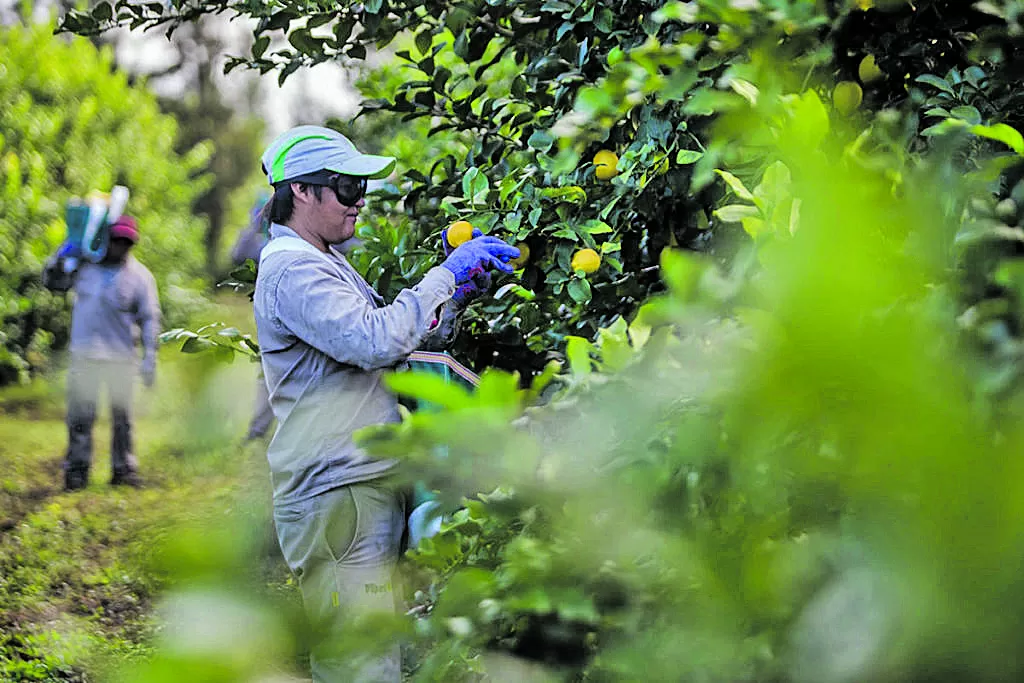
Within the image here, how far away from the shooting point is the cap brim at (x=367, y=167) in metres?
2.68

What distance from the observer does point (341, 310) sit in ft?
8.09

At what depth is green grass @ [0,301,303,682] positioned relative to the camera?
67 centimetres

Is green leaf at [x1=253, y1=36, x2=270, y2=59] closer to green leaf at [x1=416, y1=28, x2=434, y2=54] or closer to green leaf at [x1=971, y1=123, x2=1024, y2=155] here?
green leaf at [x1=416, y1=28, x2=434, y2=54]

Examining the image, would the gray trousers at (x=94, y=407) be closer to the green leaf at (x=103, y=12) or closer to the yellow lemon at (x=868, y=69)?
the green leaf at (x=103, y=12)

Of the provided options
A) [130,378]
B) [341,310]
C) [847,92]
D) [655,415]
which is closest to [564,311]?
[341,310]

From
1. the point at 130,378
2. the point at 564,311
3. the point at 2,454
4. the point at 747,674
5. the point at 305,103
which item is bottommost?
the point at 305,103

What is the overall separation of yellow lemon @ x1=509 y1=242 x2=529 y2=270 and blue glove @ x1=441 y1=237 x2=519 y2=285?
25mm

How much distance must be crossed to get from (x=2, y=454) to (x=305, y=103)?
1211 cm

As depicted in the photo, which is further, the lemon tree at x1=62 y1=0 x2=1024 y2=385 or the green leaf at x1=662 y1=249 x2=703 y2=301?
the lemon tree at x1=62 y1=0 x2=1024 y2=385

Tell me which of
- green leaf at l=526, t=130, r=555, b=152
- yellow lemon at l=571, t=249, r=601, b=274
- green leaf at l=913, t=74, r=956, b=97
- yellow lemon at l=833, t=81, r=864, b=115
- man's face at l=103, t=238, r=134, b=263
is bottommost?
man's face at l=103, t=238, r=134, b=263

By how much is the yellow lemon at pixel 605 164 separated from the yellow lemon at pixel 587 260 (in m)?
0.21

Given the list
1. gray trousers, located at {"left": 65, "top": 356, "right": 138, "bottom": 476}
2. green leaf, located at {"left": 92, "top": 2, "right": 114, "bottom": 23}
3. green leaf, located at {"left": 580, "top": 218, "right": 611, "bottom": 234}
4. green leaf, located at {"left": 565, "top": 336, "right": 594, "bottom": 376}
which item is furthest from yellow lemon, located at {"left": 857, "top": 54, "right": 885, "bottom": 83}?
gray trousers, located at {"left": 65, "top": 356, "right": 138, "bottom": 476}

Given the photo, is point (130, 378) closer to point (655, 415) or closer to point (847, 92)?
point (847, 92)

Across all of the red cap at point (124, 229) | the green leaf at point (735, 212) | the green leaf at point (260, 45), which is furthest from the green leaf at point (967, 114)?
the red cap at point (124, 229)
